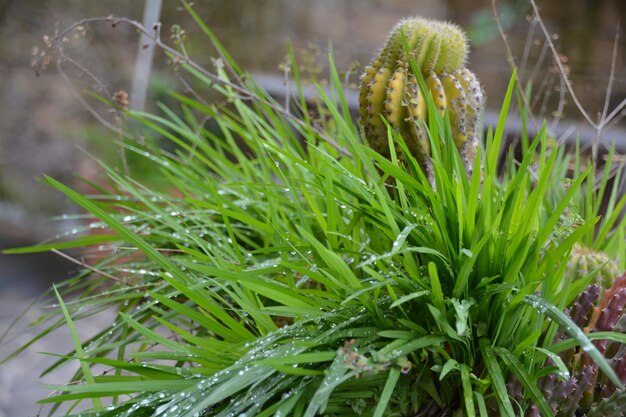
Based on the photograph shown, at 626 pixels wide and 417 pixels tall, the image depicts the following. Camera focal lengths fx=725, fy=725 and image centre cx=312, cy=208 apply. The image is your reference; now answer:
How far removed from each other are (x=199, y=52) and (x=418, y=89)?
3000 mm

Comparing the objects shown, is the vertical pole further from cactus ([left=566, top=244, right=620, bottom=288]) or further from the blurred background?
cactus ([left=566, top=244, right=620, bottom=288])

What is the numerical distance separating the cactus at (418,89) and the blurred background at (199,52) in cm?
280

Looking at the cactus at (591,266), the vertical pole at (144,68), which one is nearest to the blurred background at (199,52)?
the vertical pole at (144,68)

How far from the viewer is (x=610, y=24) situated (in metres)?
3.81

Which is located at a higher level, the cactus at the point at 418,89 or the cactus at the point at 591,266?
the cactus at the point at 418,89

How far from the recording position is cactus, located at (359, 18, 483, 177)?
85cm

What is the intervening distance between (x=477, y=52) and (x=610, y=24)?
71cm

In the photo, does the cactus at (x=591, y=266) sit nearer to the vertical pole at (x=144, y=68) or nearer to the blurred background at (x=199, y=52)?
the blurred background at (x=199, y=52)

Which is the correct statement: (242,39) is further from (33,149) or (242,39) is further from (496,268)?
(496,268)

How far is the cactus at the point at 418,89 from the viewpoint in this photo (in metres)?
0.85

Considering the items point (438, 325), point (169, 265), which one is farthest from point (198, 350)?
point (438, 325)

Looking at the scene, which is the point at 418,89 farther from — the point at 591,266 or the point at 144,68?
the point at 144,68

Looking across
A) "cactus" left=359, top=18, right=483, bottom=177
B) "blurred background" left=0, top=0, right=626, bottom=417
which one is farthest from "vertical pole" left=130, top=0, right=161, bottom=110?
"cactus" left=359, top=18, right=483, bottom=177

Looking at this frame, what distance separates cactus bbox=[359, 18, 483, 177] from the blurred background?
2.80 meters
